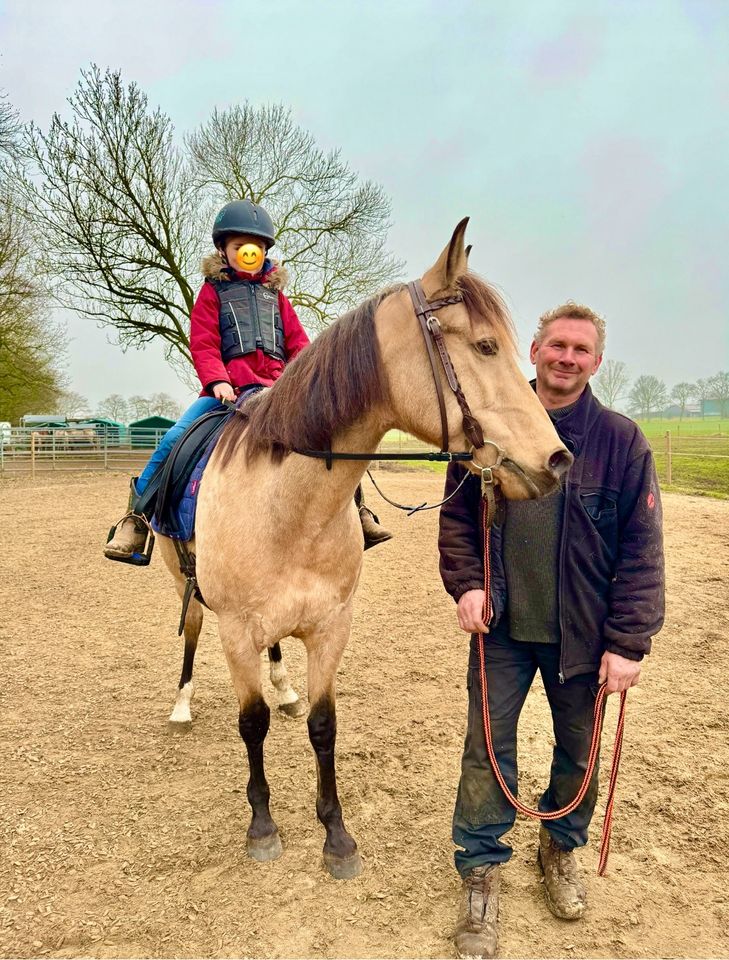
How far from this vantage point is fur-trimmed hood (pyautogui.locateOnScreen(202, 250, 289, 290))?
3.06m

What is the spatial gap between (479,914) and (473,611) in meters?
1.06

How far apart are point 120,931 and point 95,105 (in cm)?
1803

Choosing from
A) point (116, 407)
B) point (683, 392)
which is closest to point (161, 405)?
point (116, 407)

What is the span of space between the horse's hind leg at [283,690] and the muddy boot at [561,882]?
180 cm

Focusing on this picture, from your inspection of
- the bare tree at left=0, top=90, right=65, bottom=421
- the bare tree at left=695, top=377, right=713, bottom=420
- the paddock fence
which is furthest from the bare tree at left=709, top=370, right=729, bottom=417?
the bare tree at left=0, top=90, right=65, bottom=421

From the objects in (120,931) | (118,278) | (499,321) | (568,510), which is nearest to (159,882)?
(120,931)

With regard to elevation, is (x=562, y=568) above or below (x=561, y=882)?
above

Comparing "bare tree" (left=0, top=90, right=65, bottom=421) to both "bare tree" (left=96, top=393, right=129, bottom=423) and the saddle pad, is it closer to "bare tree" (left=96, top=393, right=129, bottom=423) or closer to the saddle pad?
the saddle pad

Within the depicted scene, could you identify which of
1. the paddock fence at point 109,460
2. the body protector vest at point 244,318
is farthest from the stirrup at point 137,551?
the paddock fence at point 109,460

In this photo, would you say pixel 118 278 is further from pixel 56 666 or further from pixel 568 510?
pixel 568 510

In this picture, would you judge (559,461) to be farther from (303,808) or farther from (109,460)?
(109,460)

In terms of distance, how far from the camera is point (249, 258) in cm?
301

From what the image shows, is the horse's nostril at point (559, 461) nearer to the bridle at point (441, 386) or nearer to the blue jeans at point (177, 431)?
the bridle at point (441, 386)

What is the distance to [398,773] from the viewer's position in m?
3.01
